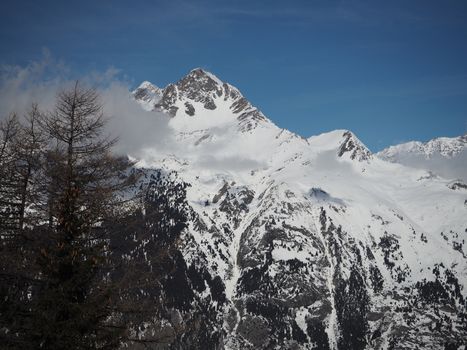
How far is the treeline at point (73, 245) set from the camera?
19.5 meters

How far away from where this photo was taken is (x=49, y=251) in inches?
802

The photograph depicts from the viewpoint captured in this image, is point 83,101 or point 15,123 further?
point 15,123

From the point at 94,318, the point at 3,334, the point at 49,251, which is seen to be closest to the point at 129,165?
the point at 49,251

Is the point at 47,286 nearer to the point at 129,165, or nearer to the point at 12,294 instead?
the point at 12,294

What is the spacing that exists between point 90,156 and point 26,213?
4.56 meters

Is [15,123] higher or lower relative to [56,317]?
higher

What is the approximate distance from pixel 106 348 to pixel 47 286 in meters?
3.48

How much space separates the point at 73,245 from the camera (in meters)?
21.0

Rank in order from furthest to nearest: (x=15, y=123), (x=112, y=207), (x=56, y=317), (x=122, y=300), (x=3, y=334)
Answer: (x=15, y=123), (x=112, y=207), (x=122, y=300), (x=56, y=317), (x=3, y=334)

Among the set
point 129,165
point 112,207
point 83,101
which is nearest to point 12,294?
point 112,207

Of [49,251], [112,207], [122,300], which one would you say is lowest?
[122,300]

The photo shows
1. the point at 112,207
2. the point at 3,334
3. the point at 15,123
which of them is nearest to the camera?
the point at 3,334

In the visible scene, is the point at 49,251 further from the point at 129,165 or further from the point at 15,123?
the point at 15,123

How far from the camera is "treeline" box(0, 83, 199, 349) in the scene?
19469 millimetres
